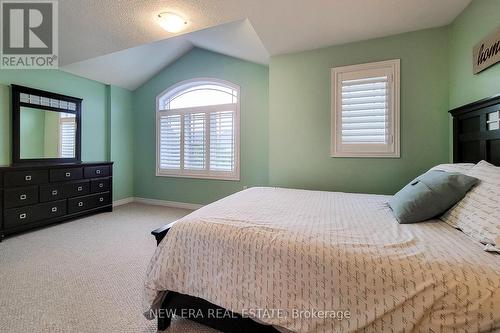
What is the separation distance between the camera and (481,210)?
1205 mm

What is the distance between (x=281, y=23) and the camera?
2555mm

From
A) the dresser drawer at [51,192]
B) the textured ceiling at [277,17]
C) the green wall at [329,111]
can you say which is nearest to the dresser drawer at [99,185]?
the dresser drawer at [51,192]

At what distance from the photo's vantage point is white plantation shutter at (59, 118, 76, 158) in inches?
151

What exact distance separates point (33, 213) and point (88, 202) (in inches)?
31.2

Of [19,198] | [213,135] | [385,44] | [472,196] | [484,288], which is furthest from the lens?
[213,135]

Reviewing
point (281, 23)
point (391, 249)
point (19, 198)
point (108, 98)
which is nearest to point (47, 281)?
point (19, 198)

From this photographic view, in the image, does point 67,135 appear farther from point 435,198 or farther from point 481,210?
point 481,210

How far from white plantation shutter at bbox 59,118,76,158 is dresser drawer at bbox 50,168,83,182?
0.43 meters

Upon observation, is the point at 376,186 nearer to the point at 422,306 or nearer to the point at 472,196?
the point at 472,196

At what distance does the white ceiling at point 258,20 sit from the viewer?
2250mm

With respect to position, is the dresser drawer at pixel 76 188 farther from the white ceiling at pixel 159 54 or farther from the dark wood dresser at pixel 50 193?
the white ceiling at pixel 159 54

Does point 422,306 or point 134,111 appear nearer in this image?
point 422,306

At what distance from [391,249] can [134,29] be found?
11.1 ft

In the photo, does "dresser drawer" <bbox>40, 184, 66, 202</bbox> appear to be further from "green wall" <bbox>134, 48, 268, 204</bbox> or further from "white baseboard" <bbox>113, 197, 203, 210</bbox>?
"green wall" <bbox>134, 48, 268, 204</bbox>
